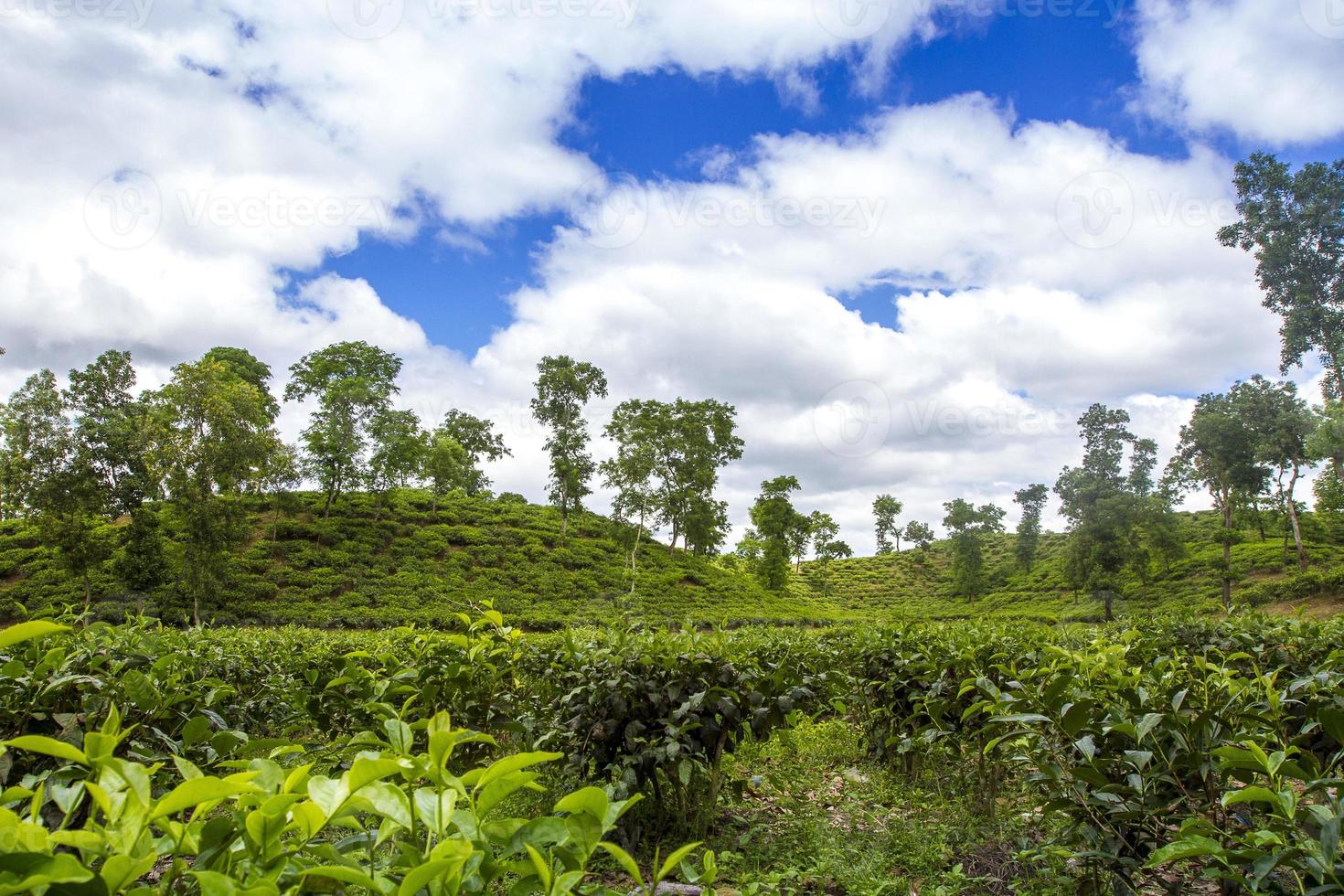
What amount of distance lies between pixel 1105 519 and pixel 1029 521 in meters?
10.8

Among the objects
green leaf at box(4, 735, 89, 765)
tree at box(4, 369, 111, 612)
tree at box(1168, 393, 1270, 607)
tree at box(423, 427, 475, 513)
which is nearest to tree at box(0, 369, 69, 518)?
tree at box(4, 369, 111, 612)

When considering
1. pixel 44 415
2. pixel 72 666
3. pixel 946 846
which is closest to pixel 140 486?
pixel 44 415

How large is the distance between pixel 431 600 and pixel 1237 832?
2086 centimetres

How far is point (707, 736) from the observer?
307cm

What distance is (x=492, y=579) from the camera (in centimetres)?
2373

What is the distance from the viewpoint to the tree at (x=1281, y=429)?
28672 millimetres

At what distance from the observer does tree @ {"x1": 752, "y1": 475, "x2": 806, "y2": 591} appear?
3259cm

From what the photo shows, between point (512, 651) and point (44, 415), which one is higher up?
point (44, 415)

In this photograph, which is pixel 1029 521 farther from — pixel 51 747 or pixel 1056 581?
pixel 51 747

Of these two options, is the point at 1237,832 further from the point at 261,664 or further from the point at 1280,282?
the point at 1280,282

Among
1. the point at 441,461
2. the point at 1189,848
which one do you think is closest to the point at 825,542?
the point at 441,461

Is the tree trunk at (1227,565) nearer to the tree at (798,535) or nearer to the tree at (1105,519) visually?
the tree at (1105,519)

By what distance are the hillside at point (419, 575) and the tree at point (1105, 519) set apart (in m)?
10.8

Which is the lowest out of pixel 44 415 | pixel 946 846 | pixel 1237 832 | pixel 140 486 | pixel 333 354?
pixel 946 846
